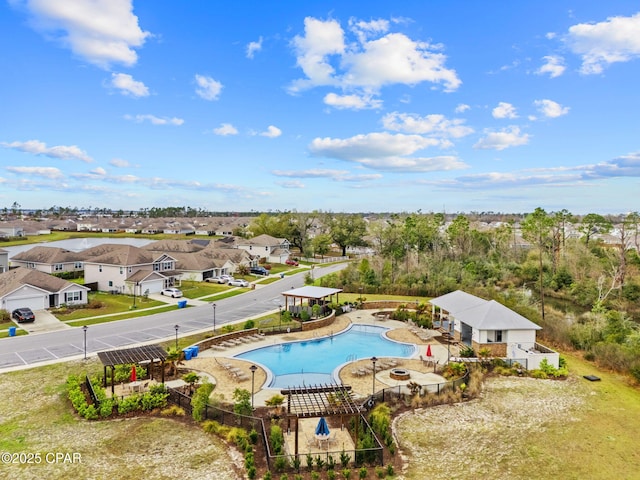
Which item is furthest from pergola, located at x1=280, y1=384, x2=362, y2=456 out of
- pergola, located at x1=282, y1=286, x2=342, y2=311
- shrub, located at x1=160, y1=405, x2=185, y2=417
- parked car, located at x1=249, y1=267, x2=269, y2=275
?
parked car, located at x1=249, y1=267, x2=269, y2=275

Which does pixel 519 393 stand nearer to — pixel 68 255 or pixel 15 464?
pixel 15 464

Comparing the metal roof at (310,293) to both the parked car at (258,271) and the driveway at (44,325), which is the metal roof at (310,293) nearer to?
the driveway at (44,325)

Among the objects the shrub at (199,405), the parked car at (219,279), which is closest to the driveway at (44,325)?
the shrub at (199,405)

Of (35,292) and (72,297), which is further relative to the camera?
(72,297)

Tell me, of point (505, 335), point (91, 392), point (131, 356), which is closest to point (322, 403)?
point (131, 356)

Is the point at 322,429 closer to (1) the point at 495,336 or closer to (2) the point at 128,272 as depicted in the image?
(1) the point at 495,336

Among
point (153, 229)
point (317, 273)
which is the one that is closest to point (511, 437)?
point (317, 273)

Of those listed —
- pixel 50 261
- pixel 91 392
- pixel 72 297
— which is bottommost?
pixel 91 392

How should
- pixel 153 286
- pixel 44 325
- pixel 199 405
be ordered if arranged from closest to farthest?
pixel 199 405 < pixel 44 325 < pixel 153 286
